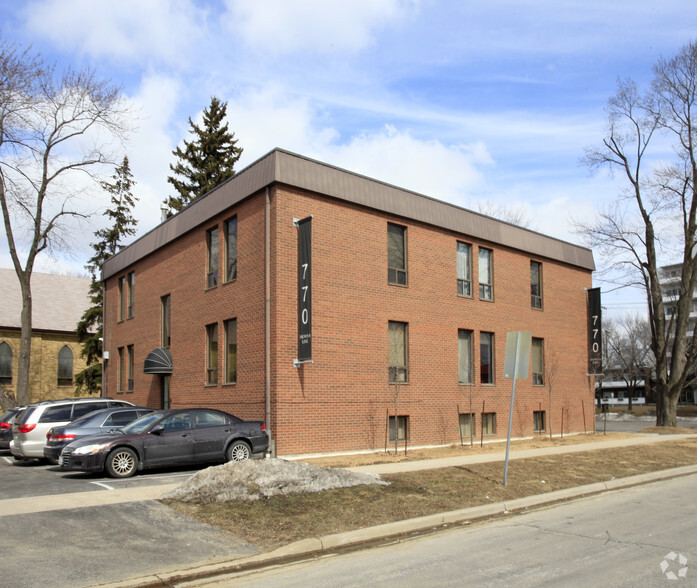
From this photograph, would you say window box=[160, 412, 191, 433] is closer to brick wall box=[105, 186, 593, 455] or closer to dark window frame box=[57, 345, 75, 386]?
brick wall box=[105, 186, 593, 455]

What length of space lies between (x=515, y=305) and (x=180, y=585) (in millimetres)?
19553

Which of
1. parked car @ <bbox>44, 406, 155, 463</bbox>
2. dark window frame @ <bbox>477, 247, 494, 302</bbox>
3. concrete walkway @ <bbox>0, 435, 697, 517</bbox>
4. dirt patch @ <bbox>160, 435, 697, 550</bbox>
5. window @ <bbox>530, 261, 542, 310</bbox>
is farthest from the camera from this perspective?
window @ <bbox>530, 261, 542, 310</bbox>

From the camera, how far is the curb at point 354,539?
Answer: 7.04 m

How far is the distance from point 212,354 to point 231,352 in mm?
1494

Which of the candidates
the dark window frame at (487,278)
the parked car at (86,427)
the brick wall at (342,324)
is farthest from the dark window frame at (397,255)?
the parked car at (86,427)

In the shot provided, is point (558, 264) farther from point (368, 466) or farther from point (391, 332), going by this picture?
point (368, 466)

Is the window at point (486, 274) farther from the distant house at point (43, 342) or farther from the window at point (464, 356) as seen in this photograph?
the distant house at point (43, 342)

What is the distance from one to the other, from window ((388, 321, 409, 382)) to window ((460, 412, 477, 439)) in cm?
330

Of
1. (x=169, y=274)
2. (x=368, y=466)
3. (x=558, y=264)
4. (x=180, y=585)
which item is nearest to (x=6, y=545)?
(x=180, y=585)

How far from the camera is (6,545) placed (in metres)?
→ 7.98

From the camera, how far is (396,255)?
2025 centimetres

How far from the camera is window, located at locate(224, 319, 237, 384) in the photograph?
19.0 meters

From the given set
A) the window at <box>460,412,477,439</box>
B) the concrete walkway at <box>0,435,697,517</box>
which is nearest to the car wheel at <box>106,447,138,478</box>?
the concrete walkway at <box>0,435,697,517</box>

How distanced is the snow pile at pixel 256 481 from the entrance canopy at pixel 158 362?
12.0 meters
